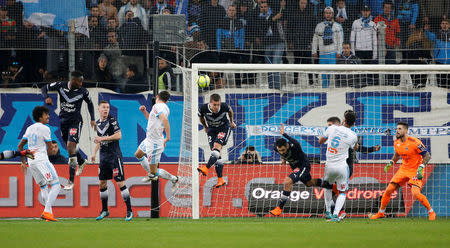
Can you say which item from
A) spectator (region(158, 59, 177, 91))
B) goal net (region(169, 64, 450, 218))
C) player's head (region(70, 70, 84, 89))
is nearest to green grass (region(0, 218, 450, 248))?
player's head (region(70, 70, 84, 89))

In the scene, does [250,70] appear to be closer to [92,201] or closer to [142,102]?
[142,102]

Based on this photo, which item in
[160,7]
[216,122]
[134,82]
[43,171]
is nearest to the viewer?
[43,171]

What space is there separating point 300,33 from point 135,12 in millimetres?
Answer: 4166

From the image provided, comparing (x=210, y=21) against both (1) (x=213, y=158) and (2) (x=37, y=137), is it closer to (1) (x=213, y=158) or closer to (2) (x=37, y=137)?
(1) (x=213, y=158)

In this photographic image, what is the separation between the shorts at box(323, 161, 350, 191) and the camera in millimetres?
13141

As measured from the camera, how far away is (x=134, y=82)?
661 inches

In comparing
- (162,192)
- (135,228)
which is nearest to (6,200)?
(162,192)

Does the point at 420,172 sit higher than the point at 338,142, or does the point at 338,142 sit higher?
the point at 338,142

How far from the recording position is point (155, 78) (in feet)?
47.8

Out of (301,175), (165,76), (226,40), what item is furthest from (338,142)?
(165,76)

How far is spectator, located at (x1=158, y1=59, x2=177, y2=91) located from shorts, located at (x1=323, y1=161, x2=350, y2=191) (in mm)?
4903

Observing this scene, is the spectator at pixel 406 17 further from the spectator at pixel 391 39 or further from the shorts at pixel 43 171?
the shorts at pixel 43 171

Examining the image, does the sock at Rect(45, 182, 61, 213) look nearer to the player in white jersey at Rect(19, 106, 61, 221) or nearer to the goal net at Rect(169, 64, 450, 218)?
the player in white jersey at Rect(19, 106, 61, 221)

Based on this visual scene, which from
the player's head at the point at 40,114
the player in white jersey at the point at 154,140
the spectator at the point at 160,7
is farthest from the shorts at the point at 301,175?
the spectator at the point at 160,7
